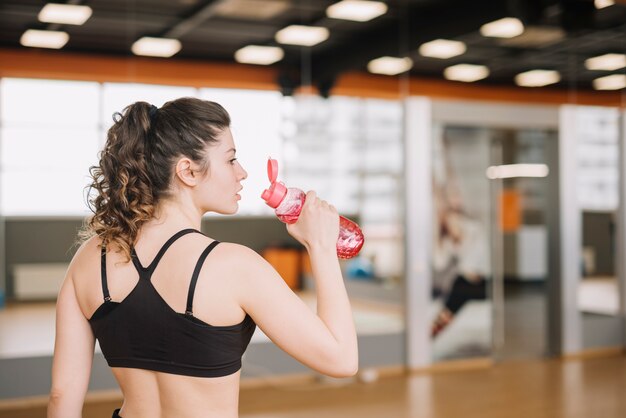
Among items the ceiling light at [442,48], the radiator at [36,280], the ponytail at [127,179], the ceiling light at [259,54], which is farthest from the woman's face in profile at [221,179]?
the ceiling light at [442,48]

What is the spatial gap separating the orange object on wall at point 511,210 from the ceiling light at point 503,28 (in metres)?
5.29

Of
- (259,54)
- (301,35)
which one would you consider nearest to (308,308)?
(259,54)

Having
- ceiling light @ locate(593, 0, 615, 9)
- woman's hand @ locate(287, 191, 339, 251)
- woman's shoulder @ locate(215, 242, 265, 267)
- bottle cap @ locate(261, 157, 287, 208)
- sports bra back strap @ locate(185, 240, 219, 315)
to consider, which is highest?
ceiling light @ locate(593, 0, 615, 9)

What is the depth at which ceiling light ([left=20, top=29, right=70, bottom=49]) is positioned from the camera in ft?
16.0

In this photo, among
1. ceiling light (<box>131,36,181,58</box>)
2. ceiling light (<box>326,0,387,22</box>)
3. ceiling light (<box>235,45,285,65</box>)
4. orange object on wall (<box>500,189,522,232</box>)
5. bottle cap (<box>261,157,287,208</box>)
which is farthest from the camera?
orange object on wall (<box>500,189,522,232</box>)

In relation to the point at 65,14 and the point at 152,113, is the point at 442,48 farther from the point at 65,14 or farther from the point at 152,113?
the point at 152,113

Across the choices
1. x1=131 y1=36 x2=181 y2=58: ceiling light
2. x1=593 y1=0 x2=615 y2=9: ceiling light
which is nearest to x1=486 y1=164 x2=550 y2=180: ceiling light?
x1=593 y1=0 x2=615 y2=9: ceiling light

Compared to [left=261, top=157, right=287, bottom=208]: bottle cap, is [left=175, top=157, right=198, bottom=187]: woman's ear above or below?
above

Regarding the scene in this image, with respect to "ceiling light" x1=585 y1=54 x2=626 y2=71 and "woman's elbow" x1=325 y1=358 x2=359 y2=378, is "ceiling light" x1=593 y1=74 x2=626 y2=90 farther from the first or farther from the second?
"woman's elbow" x1=325 y1=358 x2=359 y2=378

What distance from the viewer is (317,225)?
136 cm

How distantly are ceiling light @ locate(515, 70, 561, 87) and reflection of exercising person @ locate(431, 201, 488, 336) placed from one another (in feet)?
4.38

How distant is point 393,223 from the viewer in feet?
19.8

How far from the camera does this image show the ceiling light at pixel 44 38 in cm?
486

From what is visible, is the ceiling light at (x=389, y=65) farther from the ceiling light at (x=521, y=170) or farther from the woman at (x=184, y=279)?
the woman at (x=184, y=279)
